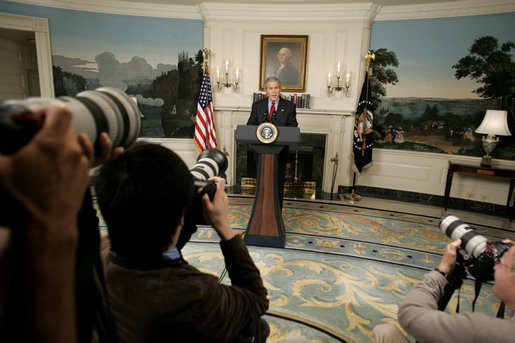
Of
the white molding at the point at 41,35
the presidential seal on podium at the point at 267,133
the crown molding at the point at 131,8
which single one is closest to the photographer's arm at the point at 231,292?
the presidential seal on podium at the point at 267,133

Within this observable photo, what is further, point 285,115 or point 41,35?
point 41,35

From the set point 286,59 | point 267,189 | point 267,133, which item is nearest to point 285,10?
point 286,59

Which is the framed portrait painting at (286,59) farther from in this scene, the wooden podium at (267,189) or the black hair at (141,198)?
the black hair at (141,198)

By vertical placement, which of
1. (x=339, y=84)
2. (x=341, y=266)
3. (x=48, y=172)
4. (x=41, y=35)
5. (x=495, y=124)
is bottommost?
(x=341, y=266)

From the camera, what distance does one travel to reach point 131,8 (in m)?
5.12

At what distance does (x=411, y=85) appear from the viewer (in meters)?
4.93

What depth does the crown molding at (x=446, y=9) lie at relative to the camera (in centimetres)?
432

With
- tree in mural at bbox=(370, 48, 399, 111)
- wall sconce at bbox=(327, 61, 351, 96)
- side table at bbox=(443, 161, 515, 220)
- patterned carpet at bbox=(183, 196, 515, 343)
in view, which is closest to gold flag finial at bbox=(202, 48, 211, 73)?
wall sconce at bbox=(327, 61, 351, 96)

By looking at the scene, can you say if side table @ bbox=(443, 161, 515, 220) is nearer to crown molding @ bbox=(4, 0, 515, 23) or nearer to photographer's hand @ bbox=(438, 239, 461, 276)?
crown molding @ bbox=(4, 0, 515, 23)

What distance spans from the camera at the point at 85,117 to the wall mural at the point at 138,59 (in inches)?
197

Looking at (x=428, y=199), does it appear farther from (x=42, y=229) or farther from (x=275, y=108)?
(x=42, y=229)

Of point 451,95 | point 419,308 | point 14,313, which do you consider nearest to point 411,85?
point 451,95

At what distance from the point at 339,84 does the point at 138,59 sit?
367 centimetres

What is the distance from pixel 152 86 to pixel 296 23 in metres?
2.85
